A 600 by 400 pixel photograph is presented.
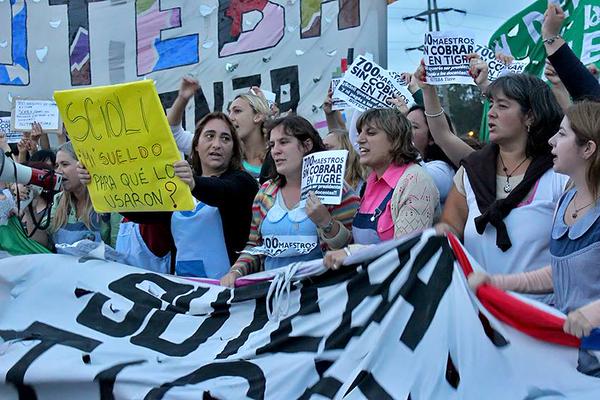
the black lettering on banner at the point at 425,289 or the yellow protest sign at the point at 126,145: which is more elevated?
the yellow protest sign at the point at 126,145

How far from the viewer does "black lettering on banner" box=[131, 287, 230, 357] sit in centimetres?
320

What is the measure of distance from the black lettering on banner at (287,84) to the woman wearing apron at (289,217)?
2.10m

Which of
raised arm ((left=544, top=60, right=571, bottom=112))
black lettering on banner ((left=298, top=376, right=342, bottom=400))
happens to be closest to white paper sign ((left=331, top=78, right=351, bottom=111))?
raised arm ((left=544, top=60, right=571, bottom=112))

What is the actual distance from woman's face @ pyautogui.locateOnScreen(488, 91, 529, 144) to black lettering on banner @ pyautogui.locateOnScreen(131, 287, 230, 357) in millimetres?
1373

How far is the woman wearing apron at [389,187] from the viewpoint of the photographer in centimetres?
322

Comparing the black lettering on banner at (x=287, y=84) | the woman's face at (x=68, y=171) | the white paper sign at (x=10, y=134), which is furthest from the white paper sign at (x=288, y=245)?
the white paper sign at (x=10, y=134)

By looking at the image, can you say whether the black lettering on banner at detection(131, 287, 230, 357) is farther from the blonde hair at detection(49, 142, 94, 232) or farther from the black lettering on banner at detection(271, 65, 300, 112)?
the black lettering on banner at detection(271, 65, 300, 112)

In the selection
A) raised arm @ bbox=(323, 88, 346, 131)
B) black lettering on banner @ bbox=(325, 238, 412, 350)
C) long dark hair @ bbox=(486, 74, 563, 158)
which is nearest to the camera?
black lettering on banner @ bbox=(325, 238, 412, 350)

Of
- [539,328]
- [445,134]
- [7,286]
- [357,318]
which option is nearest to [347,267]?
[357,318]

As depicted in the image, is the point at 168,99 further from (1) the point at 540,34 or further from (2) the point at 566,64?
(2) the point at 566,64

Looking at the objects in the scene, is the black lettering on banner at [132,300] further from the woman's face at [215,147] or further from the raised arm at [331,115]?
the raised arm at [331,115]

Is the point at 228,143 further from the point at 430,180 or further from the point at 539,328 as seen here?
the point at 539,328

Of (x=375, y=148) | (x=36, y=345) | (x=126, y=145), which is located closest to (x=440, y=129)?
(x=375, y=148)

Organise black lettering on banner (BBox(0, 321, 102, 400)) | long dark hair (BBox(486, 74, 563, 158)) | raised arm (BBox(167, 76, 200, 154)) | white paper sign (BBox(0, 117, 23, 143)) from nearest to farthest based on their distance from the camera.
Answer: black lettering on banner (BBox(0, 321, 102, 400)) → long dark hair (BBox(486, 74, 563, 158)) → raised arm (BBox(167, 76, 200, 154)) → white paper sign (BBox(0, 117, 23, 143))
